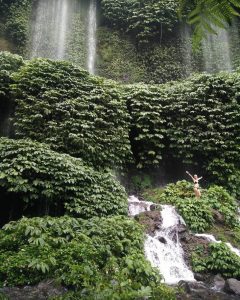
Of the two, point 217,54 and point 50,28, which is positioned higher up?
point 50,28

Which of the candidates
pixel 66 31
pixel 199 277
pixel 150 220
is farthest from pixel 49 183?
pixel 66 31

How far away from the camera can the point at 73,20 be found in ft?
74.1

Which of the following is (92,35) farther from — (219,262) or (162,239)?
(219,262)

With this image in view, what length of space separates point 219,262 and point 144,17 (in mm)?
17484

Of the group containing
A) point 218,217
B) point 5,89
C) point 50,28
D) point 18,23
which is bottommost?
point 218,217

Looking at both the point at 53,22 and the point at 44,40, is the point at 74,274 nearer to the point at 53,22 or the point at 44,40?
the point at 44,40

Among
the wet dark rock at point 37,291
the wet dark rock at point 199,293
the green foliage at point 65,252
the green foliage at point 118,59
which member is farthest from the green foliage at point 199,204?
the green foliage at point 118,59

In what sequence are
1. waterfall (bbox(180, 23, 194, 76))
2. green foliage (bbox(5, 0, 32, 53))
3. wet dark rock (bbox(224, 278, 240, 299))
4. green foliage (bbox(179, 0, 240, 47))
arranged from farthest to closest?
waterfall (bbox(180, 23, 194, 76)) → green foliage (bbox(5, 0, 32, 53)) → wet dark rock (bbox(224, 278, 240, 299)) → green foliage (bbox(179, 0, 240, 47))

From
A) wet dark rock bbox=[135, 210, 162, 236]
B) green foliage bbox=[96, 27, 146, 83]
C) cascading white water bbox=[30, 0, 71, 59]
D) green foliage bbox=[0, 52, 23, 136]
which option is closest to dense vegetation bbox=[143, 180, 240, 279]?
wet dark rock bbox=[135, 210, 162, 236]

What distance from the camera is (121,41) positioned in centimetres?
2164

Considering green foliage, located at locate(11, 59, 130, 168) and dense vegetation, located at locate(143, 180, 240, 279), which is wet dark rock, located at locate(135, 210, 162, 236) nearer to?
dense vegetation, located at locate(143, 180, 240, 279)

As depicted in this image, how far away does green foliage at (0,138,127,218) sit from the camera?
862cm

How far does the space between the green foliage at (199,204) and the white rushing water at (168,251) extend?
1.31ft

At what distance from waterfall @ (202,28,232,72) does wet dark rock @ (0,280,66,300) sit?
1815cm
